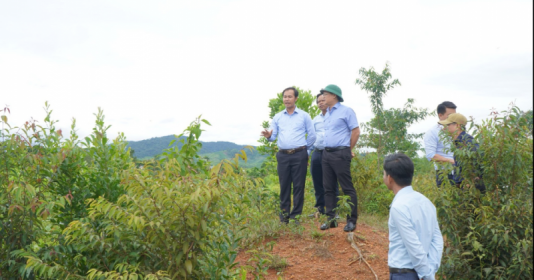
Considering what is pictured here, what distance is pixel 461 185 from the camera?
463 centimetres

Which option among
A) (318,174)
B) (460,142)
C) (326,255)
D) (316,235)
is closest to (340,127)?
(318,174)

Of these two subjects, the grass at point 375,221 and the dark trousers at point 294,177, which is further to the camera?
the grass at point 375,221

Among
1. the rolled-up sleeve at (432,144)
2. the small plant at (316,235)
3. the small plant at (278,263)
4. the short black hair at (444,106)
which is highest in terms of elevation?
the short black hair at (444,106)

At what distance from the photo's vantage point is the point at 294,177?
675cm

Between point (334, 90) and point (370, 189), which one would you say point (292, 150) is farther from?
point (370, 189)

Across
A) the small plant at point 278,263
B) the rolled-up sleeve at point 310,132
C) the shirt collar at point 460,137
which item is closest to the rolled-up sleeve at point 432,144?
the shirt collar at point 460,137

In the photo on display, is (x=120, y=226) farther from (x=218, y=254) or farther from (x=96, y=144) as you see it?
(x=96, y=144)

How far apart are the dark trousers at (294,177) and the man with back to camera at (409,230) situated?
11.4 feet

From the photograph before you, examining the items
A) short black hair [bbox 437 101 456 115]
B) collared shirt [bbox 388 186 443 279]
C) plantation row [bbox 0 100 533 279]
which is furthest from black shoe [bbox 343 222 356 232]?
collared shirt [bbox 388 186 443 279]

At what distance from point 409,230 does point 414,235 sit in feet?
0.16

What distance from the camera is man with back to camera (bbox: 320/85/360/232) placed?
6246mm

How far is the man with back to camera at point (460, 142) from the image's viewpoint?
452cm

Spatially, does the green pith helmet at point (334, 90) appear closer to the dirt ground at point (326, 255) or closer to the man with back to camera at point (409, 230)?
the dirt ground at point (326, 255)

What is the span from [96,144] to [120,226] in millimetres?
1091
